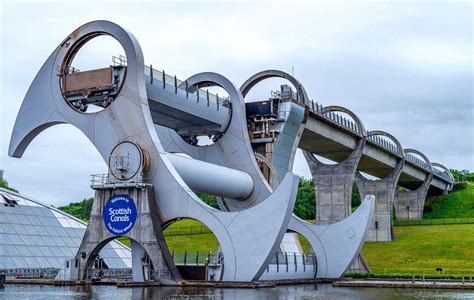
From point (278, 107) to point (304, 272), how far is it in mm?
12787

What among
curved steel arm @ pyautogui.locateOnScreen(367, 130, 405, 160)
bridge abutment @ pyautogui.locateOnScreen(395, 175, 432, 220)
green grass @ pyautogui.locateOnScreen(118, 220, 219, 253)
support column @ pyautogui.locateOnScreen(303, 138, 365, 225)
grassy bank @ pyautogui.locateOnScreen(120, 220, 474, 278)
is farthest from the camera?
bridge abutment @ pyautogui.locateOnScreen(395, 175, 432, 220)

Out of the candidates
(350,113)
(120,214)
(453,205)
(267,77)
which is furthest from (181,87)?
(453,205)

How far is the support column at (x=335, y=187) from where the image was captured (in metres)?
65.7

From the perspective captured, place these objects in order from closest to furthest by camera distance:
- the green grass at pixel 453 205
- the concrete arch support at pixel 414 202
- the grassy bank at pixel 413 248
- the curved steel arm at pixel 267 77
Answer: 1. the curved steel arm at pixel 267 77
2. the grassy bank at pixel 413 248
3. the concrete arch support at pixel 414 202
4. the green grass at pixel 453 205

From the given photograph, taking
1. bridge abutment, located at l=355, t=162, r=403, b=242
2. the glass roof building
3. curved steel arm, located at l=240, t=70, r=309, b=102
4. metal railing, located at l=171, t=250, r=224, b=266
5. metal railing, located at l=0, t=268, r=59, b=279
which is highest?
curved steel arm, located at l=240, t=70, r=309, b=102

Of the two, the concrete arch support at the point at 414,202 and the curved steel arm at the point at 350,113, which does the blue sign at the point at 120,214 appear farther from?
the concrete arch support at the point at 414,202

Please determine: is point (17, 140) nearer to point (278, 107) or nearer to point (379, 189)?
point (278, 107)

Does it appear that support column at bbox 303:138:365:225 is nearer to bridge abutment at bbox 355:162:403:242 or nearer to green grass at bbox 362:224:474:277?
green grass at bbox 362:224:474:277

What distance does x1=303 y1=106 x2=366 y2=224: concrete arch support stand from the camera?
65.7m

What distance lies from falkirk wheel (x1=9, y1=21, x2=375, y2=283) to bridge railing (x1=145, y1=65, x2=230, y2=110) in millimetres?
94

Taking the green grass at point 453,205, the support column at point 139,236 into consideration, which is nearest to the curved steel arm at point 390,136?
the green grass at point 453,205

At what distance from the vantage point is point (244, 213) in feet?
111

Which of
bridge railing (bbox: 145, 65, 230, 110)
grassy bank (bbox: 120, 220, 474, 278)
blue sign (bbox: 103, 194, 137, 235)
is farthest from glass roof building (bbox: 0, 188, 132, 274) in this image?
grassy bank (bbox: 120, 220, 474, 278)

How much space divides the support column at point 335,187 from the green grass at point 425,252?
5.21m
